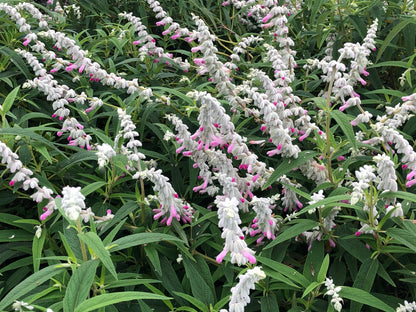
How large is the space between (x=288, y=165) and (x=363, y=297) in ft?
2.54

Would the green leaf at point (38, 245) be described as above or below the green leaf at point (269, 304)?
above

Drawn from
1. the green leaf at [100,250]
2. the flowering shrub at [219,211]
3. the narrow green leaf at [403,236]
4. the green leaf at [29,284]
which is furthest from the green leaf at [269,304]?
the green leaf at [29,284]

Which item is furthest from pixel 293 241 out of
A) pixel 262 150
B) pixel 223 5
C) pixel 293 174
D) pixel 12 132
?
pixel 223 5

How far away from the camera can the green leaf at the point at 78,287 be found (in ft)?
5.28

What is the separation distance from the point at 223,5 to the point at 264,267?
3727 mm

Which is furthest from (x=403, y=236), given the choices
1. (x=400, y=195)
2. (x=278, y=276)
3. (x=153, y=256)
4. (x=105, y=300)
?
(x=105, y=300)

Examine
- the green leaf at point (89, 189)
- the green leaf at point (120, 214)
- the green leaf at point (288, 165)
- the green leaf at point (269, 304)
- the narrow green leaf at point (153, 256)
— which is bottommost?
the green leaf at point (269, 304)

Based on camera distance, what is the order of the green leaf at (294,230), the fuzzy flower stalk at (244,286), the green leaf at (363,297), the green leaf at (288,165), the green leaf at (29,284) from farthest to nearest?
the green leaf at (288,165) < the green leaf at (294,230) < the green leaf at (363,297) < the green leaf at (29,284) < the fuzzy flower stalk at (244,286)

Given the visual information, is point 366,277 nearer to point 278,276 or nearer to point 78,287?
point 278,276

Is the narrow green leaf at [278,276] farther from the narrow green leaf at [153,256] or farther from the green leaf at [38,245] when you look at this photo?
the green leaf at [38,245]

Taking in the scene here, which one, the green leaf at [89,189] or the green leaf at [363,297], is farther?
the green leaf at [89,189]

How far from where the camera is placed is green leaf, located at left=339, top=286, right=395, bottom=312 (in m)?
1.89

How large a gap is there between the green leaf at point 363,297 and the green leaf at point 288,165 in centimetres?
65

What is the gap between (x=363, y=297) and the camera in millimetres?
1918
